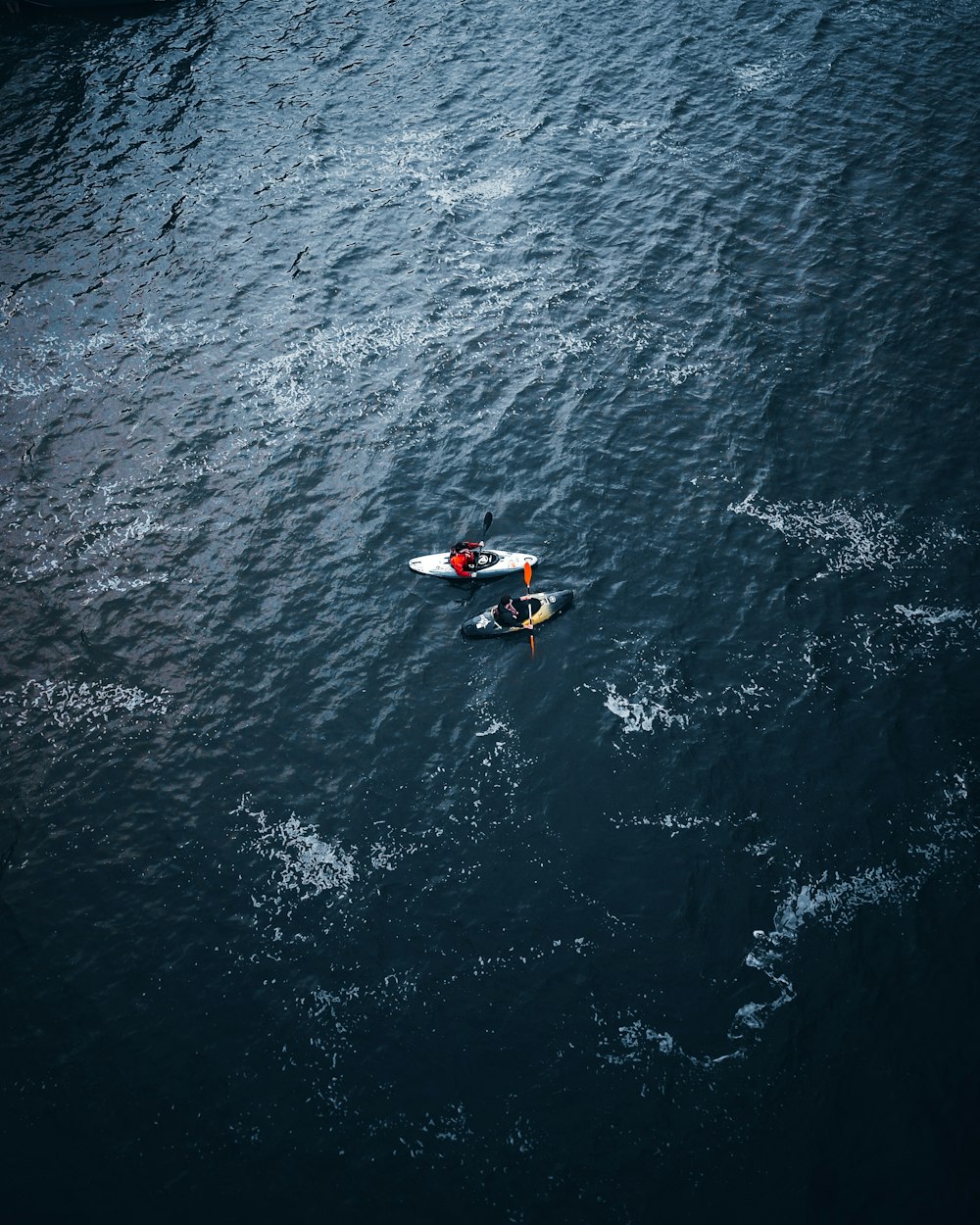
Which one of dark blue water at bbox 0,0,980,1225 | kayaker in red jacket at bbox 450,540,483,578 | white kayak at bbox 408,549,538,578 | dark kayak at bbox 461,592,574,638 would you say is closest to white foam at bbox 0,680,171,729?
dark blue water at bbox 0,0,980,1225

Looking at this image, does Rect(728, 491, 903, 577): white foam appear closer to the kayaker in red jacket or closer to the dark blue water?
the dark blue water

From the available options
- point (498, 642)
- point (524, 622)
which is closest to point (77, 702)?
point (498, 642)

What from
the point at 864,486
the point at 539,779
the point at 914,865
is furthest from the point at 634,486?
the point at 914,865

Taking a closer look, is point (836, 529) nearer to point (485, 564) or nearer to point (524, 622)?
point (524, 622)

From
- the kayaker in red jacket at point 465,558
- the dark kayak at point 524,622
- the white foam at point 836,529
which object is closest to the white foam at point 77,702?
the dark kayak at point 524,622

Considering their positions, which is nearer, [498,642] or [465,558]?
[498,642]
